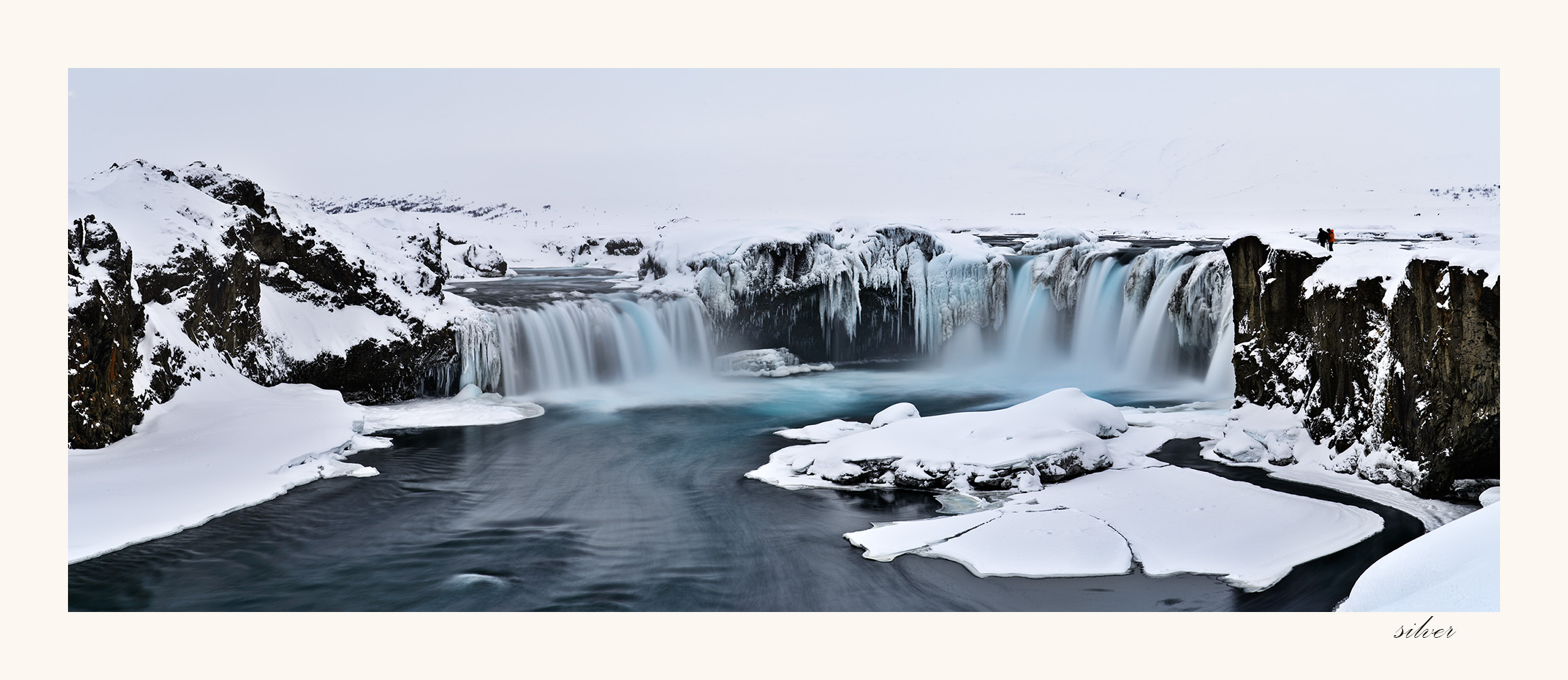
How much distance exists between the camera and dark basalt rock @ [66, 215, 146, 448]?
9.14 metres

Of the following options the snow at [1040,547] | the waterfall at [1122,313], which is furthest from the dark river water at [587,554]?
the waterfall at [1122,313]

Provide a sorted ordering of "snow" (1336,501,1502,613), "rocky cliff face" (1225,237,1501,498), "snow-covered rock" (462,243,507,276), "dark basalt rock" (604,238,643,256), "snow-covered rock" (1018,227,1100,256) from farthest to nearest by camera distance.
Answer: "dark basalt rock" (604,238,643,256) → "snow-covered rock" (462,243,507,276) → "snow-covered rock" (1018,227,1100,256) → "rocky cliff face" (1225,237,1501,498) → "snow" (1336,501,1502,613)

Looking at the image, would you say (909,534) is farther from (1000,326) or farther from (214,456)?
(1000,326)

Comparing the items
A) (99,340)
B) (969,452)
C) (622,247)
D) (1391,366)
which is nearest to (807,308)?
(969,452)

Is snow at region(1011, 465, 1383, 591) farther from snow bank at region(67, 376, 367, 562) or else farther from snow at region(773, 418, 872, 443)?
snow bank at region(67, 376, 367, 562)

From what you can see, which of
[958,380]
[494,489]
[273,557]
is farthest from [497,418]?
[958,380]

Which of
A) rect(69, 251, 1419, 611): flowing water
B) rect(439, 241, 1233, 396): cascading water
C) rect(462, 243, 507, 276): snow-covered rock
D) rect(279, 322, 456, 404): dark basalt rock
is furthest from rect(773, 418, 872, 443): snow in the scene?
rect(462, 243, 507, 276): snow-covered rock

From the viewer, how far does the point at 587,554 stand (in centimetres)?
782

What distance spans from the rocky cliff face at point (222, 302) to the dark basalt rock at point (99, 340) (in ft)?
0.05

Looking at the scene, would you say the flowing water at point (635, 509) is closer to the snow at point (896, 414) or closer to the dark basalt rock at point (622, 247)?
the snow at point (896, 414)

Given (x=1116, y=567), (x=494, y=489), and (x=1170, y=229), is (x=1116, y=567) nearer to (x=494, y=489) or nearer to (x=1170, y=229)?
(x=494, y=489)

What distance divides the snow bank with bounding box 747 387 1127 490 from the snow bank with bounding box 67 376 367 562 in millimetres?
5148

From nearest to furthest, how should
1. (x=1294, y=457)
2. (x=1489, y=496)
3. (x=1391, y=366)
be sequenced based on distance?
1. (x=1489, y=496)
2. (x=1391, y=366)
3. (x=1294, y=457)

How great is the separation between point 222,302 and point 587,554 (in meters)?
8.16
